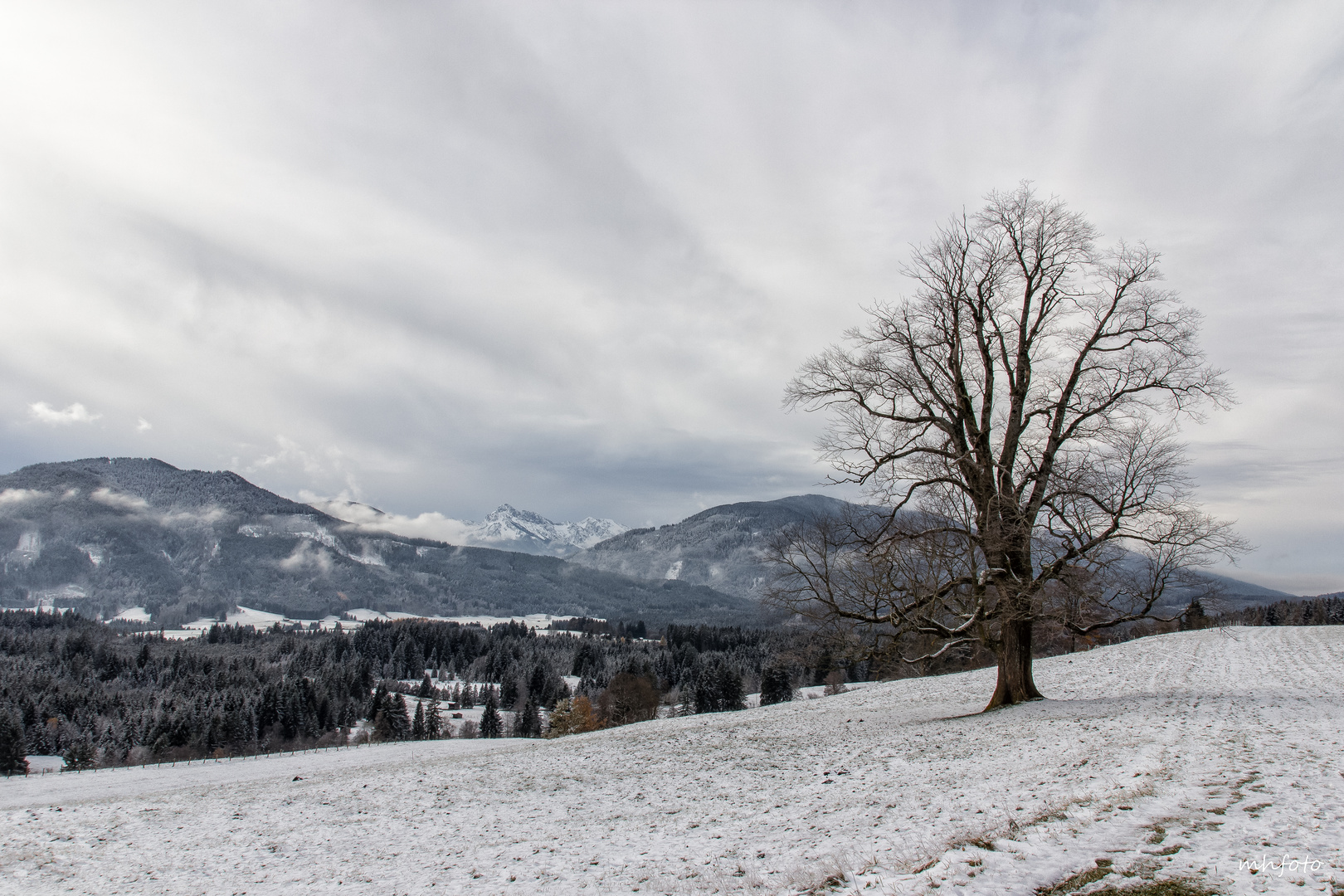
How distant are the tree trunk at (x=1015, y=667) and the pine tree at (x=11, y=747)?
93.9 metres

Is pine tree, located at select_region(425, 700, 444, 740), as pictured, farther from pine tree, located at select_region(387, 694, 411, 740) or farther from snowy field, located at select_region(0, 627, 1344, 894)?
snowy field, located at select_region(0, 627, 1344, 894)

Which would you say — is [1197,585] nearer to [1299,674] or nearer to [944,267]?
[944,267]

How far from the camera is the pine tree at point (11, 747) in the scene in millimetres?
65375

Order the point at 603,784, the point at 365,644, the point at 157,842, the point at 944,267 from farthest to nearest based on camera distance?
1. the point at 365,644
2. the point at 944,267
3. the point at 603,784
4. the point at 157,842

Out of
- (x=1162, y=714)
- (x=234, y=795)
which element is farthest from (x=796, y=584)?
(x=234, y=795)

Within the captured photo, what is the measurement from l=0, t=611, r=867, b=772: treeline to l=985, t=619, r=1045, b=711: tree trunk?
518 centimetres

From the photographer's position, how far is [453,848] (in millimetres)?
10148

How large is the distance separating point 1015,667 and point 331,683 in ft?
388

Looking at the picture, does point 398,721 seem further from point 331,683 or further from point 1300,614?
point 1300,614

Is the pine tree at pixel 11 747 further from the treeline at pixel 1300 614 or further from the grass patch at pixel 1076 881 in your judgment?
the treeline at pixel 1300 614

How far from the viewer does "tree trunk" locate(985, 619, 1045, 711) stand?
58.9 feet

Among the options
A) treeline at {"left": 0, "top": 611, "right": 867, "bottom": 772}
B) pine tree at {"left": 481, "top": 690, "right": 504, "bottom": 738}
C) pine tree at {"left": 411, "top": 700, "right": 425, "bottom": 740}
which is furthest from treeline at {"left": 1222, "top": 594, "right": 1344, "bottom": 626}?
pine tree at {"left": 411, "top": 700, "right": 425, "bottom": 740}

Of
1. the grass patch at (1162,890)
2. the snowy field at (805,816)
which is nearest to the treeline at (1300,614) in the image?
the snowy field at (805,816)

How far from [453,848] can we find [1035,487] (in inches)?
→ 629
